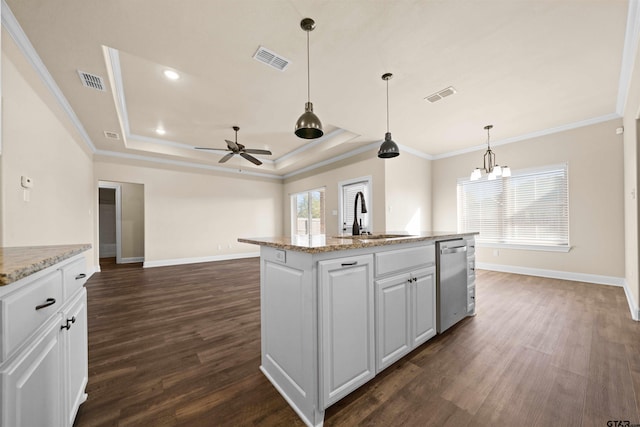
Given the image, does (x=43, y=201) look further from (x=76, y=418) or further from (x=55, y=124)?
(x=76, y=418)

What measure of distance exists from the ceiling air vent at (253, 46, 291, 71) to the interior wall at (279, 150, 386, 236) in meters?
3.01

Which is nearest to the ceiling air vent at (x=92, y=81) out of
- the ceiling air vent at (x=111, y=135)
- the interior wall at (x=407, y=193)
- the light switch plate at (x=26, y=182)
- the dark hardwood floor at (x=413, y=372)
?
the light switch plate at (x=26, y=182)

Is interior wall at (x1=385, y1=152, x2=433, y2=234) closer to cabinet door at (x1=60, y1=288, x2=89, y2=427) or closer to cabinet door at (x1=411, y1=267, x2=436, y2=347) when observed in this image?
cabinet door at (x1=411, y1=267, x2=436, y2=347)

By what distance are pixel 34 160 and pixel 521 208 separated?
23.6 ft

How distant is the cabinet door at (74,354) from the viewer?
3.69 feet

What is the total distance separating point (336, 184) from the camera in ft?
20.1

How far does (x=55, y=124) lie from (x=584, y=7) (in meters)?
5.43

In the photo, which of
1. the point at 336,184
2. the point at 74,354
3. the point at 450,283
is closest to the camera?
the point at 74,354

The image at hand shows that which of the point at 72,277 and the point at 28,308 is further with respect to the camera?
the point at 72,277

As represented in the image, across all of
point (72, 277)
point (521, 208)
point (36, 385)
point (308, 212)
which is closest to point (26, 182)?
point (72, 277)

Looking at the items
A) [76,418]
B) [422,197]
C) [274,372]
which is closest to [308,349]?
[274,372]

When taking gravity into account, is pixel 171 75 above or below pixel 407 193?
above

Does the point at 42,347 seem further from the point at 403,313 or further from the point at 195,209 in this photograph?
the point at 195,209

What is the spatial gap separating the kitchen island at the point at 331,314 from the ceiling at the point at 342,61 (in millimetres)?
1833
